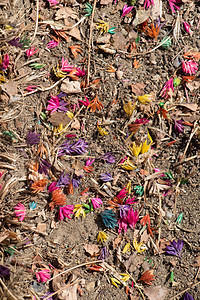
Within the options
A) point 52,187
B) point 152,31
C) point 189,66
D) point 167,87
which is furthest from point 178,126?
point 52,187

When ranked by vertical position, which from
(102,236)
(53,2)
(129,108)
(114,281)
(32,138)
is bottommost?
(114,281)

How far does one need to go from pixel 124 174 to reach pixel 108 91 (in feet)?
1.64

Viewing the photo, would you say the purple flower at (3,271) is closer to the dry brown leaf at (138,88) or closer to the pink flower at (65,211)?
the pink flower at (65,211)

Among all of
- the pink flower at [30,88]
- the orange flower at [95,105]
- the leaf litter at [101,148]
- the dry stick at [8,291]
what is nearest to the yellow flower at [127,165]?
the leaf litter at [101,148]

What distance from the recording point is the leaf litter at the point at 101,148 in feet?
5.49

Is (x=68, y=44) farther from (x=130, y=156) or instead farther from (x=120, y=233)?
(x=120, y=233)

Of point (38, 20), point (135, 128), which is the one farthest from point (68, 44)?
point (135, 128)

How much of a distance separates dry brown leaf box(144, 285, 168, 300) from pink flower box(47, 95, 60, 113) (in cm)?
118

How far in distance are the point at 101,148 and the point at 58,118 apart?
0.30 metres

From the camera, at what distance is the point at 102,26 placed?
1.75m

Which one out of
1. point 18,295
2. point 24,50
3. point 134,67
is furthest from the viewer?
point 134,67

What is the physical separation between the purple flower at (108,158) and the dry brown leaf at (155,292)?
0.78 meters

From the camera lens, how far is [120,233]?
1768 mm

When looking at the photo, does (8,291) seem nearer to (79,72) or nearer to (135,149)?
(135,149)
